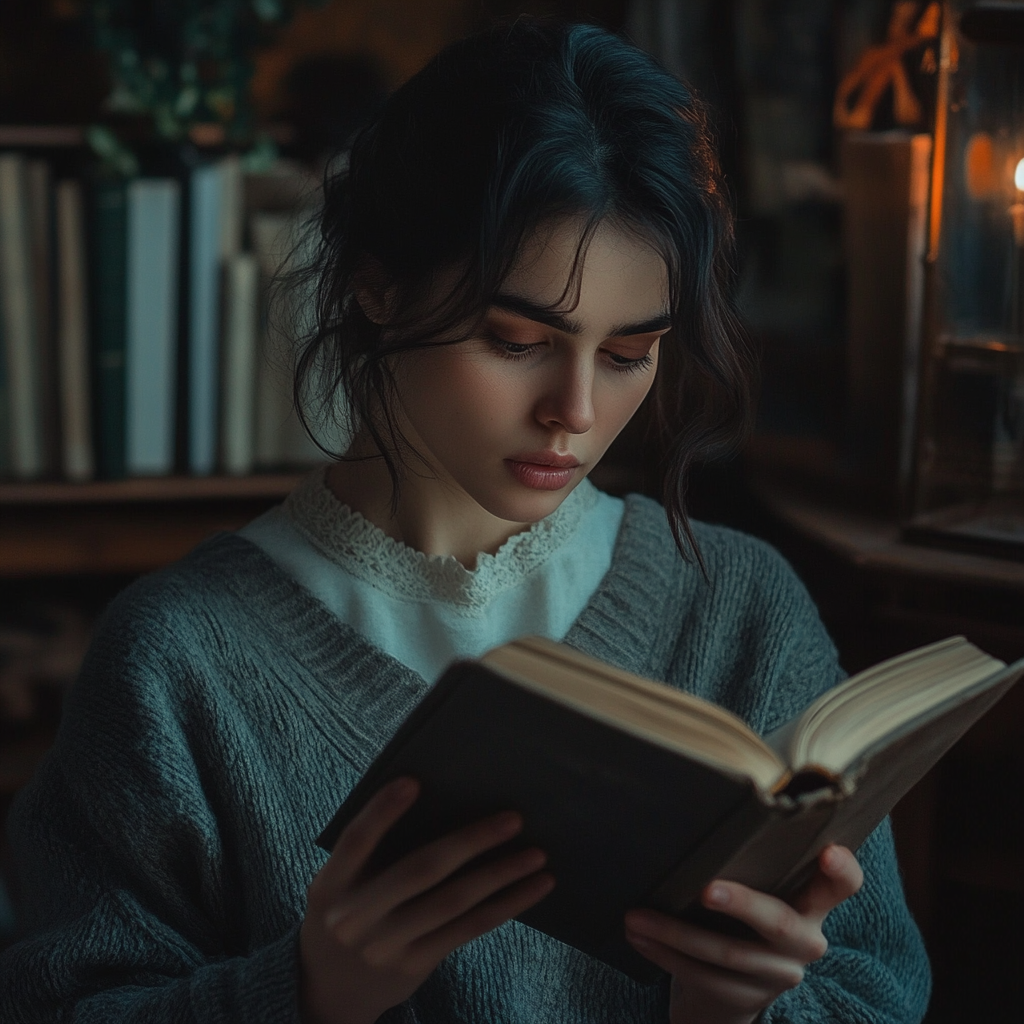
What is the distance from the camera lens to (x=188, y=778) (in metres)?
0.92

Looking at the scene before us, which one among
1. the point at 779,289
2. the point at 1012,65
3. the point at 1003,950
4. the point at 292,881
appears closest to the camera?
the point at 292,881

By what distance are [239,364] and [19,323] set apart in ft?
0.98

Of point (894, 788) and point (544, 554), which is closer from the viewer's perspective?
point (894, 788)

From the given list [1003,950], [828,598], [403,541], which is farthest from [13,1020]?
[1003,950]

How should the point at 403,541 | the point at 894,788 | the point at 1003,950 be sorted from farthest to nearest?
Answer: the point at 1003,950, the point at 403,541, the point at 894,788

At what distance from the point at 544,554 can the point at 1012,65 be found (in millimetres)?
702

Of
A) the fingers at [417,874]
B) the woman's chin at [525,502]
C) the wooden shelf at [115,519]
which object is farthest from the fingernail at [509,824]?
the wooden shelf at [115,519]

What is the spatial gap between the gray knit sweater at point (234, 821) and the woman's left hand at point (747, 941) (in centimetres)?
17

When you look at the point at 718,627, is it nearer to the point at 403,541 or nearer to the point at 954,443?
the point at 403,541

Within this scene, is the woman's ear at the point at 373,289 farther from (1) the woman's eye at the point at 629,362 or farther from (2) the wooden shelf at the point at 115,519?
(2) the wooden shelf at the point at 115,519

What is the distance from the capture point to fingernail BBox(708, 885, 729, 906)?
670 mm

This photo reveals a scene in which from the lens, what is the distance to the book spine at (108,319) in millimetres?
1684

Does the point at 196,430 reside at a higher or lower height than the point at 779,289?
lower

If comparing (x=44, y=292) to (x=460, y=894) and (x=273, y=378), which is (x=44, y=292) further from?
(x=460, y=894)
